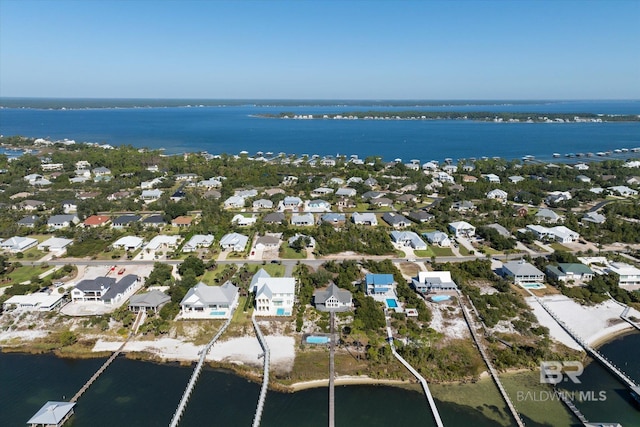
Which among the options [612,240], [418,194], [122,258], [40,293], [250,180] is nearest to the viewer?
[40,293]

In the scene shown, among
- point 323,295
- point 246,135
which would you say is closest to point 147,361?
point 323,295

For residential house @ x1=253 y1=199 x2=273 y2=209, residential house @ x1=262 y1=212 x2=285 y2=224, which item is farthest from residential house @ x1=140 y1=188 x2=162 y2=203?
residential house @ x1=262 y1=212 x2=285 y2=224

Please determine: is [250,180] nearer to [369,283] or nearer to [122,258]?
[122,258]

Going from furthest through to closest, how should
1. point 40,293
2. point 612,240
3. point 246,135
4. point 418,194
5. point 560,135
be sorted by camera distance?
point 246,135, point 560,135, point 418,194, point 612,240, point 40,293

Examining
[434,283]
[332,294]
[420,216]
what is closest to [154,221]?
[332,294]

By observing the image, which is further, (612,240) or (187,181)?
(187,181)

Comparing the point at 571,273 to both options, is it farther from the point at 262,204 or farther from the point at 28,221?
the point at 28,221
